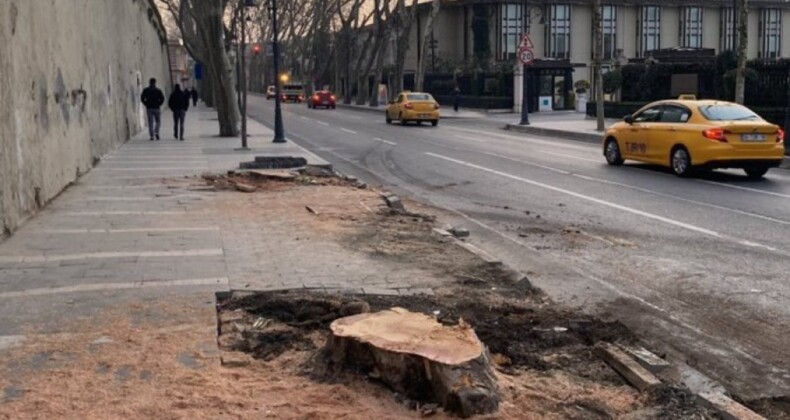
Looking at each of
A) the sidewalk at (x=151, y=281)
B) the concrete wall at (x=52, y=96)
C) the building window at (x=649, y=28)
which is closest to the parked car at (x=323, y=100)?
the building window at (x=649, y=28)

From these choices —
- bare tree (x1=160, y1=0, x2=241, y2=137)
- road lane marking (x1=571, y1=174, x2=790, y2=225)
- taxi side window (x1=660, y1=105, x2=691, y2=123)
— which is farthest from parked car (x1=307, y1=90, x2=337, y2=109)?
road lane marking (x1=571, y1=174, x2=790, y2=225)

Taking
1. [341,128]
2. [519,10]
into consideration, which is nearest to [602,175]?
[341,128]

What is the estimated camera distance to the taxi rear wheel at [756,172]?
16.4m

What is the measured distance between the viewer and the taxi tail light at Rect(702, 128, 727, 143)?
15906mm

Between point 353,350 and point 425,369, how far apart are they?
20.9 inches

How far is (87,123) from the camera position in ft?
54.9

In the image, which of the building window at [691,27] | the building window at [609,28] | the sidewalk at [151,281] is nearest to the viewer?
the sidewalk at [151,281]

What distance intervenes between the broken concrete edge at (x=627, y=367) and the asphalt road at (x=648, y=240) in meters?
0.57

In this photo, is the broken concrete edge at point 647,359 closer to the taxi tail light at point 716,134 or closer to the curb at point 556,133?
the taxi tail light at point 716,134

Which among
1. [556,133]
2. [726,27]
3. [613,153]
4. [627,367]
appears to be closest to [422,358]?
[627,367]

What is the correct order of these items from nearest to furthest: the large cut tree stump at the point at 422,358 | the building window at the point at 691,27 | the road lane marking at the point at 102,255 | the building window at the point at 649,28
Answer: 1. the large cut tree stump at the point at 422,358
2. the road lane marking at the point at 102,255
3. the building window at the point at 649,28
4. the building window at the point at 691,27

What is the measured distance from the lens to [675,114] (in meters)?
17.2

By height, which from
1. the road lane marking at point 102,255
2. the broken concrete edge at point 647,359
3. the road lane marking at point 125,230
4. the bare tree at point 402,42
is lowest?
the broken concrete edge at point 647,359

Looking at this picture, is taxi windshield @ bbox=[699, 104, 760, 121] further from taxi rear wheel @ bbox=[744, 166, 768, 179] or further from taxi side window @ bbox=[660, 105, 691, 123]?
taxi rear wheel @ bbox=[744, 166, 768, 179]
